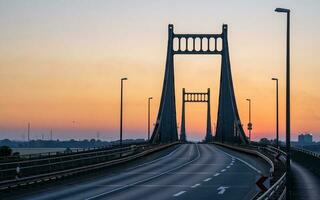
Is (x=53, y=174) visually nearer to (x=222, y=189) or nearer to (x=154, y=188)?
(x=154, y=188)

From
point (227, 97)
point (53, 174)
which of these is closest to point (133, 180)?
point (53, 174)

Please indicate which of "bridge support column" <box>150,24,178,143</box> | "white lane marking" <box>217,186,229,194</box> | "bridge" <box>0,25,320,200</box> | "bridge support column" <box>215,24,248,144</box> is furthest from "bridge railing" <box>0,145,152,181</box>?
"bridge support column" <box>150,24,178,143</box>

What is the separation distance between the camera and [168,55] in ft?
370

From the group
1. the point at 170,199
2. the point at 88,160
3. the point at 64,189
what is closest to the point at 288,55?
the point at 170,199

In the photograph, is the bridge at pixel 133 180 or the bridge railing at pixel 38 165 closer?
the bridge at pixel 133 180

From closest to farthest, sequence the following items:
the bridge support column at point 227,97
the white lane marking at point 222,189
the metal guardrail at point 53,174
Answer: the metal guardrail at point 53,174
the white lane marking at point 222,189
the bridge support column at point 227,97

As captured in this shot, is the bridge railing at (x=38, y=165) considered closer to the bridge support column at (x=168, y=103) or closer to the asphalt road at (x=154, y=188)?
the asphalt road at (x=154, y=188)

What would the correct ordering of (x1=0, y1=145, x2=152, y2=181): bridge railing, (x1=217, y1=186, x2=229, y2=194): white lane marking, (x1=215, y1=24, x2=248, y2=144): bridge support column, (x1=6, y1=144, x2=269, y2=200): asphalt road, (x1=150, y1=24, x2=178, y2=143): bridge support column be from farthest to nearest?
(x1=150, y1=24, x2=178, y2=143): bridge support column
(x1=215, y1=24, x2=248, y2=144): bridge support column
(x1=0, y1=145, x2=152, y2=181): bridge railing
(x1=217, y1=186, x2=229, y2=194): white lane marking
(x1=6, y1=144, x2=269, y2=200): asphalt road

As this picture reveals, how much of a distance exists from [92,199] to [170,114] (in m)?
89.4

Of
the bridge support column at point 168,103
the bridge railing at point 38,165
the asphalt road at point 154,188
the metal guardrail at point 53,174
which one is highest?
the bridge support column at point 168,103

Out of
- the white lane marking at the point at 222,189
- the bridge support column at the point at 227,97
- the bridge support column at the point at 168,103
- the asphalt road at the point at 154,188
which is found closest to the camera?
the asphalt road at the point at 154,188

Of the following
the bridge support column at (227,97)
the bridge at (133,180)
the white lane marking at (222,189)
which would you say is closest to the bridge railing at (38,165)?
the bridge at (133,180)

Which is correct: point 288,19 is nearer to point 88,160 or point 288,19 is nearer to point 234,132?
point 88,160

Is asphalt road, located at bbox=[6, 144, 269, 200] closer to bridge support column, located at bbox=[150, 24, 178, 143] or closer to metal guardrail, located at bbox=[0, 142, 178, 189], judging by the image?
metal guardrail, located at bbox=[0, 142, 178, 189]
